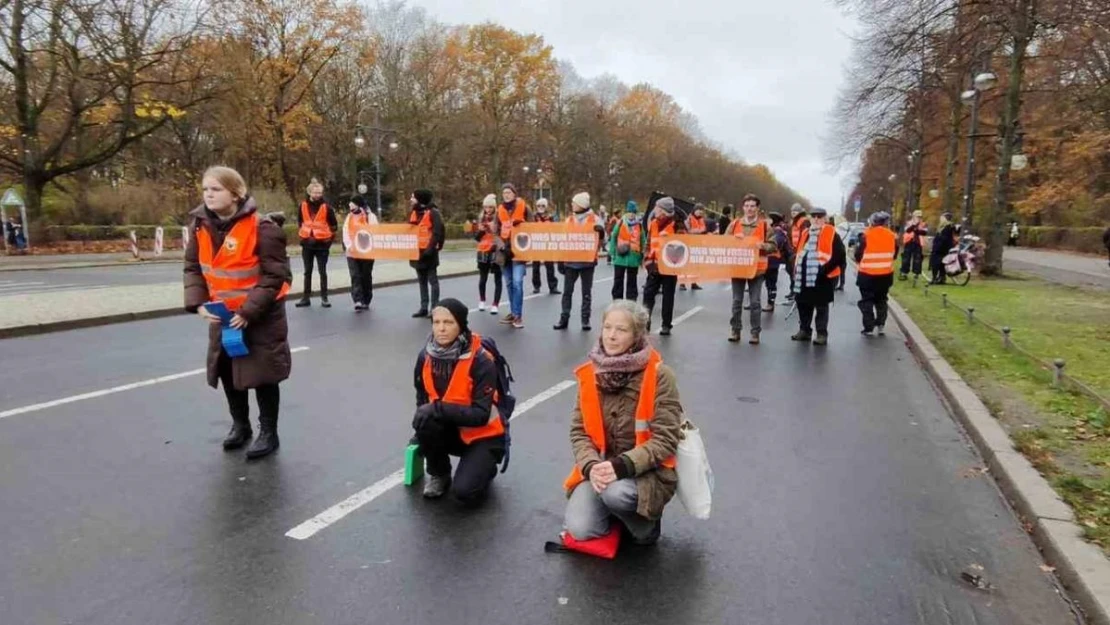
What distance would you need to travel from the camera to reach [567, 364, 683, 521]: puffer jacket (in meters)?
3.44

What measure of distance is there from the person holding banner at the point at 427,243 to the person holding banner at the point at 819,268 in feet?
17.4

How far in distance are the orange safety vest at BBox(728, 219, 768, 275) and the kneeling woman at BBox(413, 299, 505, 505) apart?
6.74 metres

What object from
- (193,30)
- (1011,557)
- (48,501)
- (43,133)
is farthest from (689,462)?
(43,133)

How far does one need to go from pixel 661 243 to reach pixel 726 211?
7430 mm

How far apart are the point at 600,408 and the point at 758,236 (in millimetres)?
7475

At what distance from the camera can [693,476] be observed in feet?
11.7

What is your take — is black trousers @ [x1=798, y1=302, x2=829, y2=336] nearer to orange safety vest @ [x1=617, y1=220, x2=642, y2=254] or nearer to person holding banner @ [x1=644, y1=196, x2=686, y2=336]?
person holding banner @ [x1=644, y1=196, x2=686, y2=336]

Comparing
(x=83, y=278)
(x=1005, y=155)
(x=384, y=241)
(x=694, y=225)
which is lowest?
(x=83, y=278)

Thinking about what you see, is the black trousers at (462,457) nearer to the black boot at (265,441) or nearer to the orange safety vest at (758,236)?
the black boot at (265,441)

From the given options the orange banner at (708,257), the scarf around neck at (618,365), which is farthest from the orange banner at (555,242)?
the scarf around neck at (618,365)

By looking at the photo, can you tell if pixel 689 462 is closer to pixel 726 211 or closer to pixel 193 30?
pixel 726 211

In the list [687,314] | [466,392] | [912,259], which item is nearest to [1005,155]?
[912,259]

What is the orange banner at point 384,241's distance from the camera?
12734 mm

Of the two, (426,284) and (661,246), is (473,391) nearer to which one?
(661,246)
